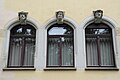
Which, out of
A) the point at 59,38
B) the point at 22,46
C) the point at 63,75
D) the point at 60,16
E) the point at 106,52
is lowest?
the point at 63,75

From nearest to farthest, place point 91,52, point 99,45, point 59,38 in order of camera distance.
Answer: point 91,52
point 99,45
point 59,38

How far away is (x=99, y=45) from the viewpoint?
11648mm

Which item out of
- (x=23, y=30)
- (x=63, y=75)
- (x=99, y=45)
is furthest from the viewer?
(x=23, y=30)

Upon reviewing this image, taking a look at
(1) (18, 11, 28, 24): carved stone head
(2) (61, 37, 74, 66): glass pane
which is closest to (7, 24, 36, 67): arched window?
(1) (18, 11, 28, 24): carved stone head

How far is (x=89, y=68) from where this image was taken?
428 inches

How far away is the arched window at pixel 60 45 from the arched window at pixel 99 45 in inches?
30.9

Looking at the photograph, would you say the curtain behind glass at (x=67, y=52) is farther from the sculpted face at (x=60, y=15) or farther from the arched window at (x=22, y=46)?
the arched window at (x=22, y=46)

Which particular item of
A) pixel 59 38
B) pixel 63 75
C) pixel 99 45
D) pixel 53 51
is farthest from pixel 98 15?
pixel 63 75

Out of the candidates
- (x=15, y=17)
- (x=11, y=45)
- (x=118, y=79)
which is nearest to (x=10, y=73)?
(x=11, y=45)

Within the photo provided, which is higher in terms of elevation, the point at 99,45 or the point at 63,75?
the point at 99,45

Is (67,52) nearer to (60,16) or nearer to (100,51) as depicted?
(100,51)

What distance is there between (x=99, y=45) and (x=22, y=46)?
3581mm

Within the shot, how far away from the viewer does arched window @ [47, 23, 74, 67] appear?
1137 cm

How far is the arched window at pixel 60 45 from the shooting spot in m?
11.4
